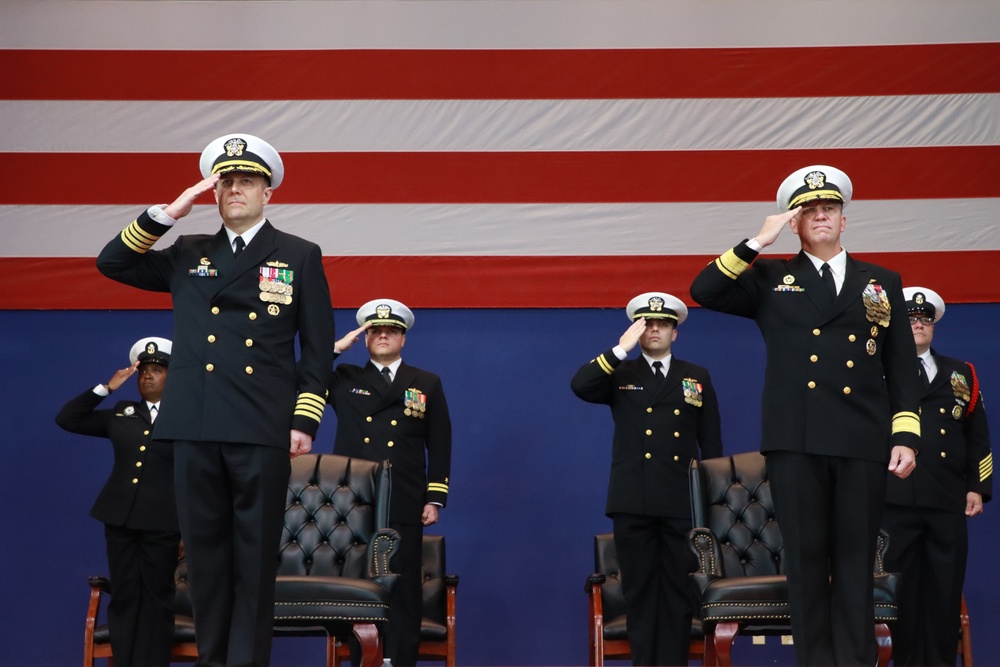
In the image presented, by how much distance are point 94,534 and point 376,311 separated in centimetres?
200

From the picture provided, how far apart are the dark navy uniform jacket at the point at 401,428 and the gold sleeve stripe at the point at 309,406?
2034 mm

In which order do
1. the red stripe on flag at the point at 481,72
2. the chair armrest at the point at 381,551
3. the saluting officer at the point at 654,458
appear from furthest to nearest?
the red stripe on flag at the point at 481,72 → the saluting officer at the point at 654,458 → the chair armrest at the point at 381,551

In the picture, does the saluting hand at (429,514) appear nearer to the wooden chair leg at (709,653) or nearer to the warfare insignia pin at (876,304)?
the wooden chair leg at (709,653)

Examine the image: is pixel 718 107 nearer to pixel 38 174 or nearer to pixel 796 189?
pixel 796 189

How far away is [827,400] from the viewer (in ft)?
10.5

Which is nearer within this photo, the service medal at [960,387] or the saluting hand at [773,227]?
the saluting hand at [773,227]

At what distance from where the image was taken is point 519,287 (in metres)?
5.98

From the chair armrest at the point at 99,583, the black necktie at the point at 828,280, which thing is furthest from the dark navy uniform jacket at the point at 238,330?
the chair armrest at the point at 99,583

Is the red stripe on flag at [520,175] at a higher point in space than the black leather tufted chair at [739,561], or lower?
higher

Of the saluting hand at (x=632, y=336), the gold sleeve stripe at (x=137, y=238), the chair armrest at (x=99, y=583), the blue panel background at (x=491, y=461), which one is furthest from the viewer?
the blue panel background at (x=491, y=461)

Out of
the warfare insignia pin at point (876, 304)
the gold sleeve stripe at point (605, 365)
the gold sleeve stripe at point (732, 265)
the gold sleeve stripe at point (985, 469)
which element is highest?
the gold sleeve stripe at point (605, 365)

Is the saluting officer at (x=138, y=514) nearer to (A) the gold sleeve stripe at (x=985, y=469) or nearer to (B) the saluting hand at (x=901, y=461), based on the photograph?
(B) the saluting hand at (x=901, y=461)

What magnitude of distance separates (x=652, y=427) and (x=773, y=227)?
73.0 inches

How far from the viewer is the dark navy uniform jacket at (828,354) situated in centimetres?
319
